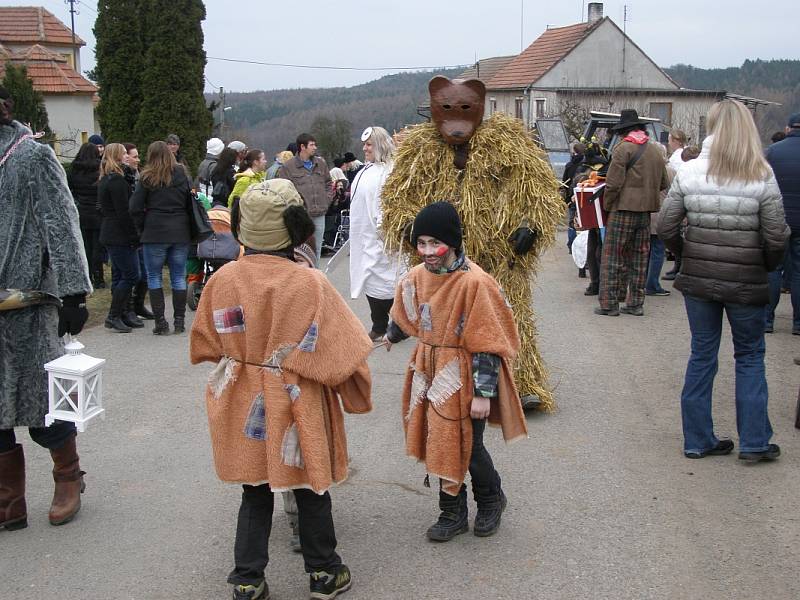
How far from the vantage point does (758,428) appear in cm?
523

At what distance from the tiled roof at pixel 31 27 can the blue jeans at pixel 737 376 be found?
147ft

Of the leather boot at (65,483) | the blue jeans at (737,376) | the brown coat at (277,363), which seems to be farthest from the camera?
the blue jeans at (737,376)

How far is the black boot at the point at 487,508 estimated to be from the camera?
14.3 ft

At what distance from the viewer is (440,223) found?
4.01 m

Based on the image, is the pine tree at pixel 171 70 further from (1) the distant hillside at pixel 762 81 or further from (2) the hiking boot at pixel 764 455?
(1) the distant hillside at pixel 762 81

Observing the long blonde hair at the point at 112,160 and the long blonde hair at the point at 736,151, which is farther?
the long blonde hair at the point at 112,160

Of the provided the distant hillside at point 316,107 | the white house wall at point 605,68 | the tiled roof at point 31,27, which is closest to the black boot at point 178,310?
the white house wall at point 605,68

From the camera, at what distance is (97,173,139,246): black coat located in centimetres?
904

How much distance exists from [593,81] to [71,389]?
4068 cm

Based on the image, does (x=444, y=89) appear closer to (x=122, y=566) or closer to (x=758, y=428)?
(x=758, y=428)

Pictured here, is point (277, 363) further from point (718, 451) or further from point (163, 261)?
point (163, 261)

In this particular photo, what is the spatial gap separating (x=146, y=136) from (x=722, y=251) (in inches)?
757

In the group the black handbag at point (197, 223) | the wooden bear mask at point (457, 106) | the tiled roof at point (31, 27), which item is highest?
the tiled roof at point (31, 27)

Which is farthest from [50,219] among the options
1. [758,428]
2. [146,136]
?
[146,136]
